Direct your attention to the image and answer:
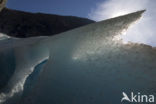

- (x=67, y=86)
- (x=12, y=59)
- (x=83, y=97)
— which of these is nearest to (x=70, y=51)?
(x=67, y=86)

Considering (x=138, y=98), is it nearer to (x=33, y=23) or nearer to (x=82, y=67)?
(x=82, y=67)

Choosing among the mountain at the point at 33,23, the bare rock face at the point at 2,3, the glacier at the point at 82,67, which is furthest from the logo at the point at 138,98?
the bare rock face at the point at 2,3

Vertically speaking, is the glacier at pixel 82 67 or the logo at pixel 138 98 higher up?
the glacier at pixel 82 67

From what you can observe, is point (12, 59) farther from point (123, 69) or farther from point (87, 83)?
point (123, 69)

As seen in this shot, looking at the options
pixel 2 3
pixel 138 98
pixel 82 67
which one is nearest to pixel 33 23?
pixel 2 3

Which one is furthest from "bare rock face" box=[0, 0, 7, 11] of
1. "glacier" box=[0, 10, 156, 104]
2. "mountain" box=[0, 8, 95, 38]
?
"glacier" box=[0, 10, 156, 104]

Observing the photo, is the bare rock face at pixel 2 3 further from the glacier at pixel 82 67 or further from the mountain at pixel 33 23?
the glacier at pixel 82 67
